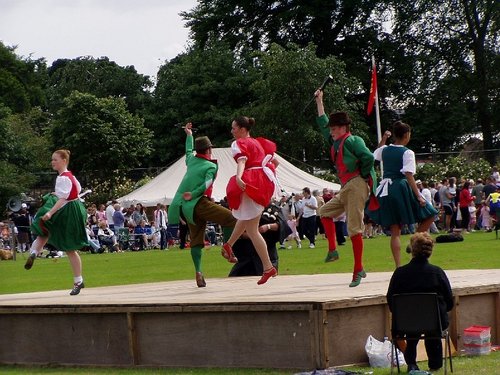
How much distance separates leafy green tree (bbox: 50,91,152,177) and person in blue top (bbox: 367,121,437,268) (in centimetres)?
4404

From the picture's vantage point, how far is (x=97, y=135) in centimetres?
5778

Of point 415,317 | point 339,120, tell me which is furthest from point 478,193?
point 415,317

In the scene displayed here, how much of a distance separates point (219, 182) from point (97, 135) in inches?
673

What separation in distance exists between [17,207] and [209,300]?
3379 centimetres

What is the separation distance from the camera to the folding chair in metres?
10.2

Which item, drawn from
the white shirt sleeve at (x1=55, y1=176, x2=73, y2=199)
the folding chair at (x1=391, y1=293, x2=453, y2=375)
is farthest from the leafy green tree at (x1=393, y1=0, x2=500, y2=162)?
the folding chair at (x1=391, y1=293, x2=453, y2=375)

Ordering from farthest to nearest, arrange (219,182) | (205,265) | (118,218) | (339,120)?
1. (219,182)
2. (118,218)
3. (205,265)
4. (339,120)

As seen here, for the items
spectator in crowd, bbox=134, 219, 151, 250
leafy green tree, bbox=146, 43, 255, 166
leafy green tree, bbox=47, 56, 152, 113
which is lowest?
spectator in crowd, bbox=134, 219, 151, 250

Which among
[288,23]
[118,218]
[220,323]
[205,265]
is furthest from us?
[288,23]

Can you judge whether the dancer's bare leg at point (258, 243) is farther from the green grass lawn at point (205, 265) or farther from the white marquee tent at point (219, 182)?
the white marquee tent at point (219, 182)

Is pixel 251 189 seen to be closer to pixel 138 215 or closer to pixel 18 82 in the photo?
pixel 138 215

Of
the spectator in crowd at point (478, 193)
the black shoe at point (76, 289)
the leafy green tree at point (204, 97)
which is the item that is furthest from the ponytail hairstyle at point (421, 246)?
the leafy green tree at point (204, 97)

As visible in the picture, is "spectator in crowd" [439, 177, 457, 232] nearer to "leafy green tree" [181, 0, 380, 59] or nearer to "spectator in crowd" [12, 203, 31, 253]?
"spectator in crowd" [12, 203, 31, 253]

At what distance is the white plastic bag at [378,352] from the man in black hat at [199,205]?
335 centimetres
